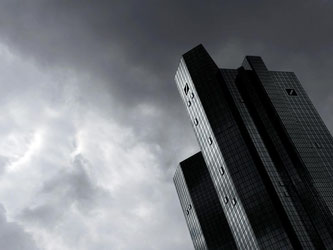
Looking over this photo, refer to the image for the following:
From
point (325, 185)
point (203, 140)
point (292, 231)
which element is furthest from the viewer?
point (203, 140)

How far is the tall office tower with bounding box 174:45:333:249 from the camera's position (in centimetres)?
15238

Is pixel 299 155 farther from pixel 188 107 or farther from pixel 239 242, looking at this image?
pixel 188 107

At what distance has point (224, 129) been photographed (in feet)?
577

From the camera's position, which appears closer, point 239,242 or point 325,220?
point 325,220

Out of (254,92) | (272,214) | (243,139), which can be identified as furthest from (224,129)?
(272,214)

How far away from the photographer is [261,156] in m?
166

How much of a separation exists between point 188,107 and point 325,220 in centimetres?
7436

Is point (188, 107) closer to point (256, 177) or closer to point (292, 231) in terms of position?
point (256, 177)

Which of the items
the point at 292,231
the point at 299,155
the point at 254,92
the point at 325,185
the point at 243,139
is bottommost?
the point at 292,231

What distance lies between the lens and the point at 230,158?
Answer: 6639 inches

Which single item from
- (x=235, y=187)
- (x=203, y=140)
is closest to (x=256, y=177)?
(x=235, y=187)

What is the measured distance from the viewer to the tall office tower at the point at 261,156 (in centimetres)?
15238

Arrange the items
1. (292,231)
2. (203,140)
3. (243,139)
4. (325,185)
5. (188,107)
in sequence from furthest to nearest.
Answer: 1. (188,107)
2. (203,140)
3. (243,139)
4. (325,185)
5. (292,231)

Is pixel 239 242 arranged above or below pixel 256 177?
below
